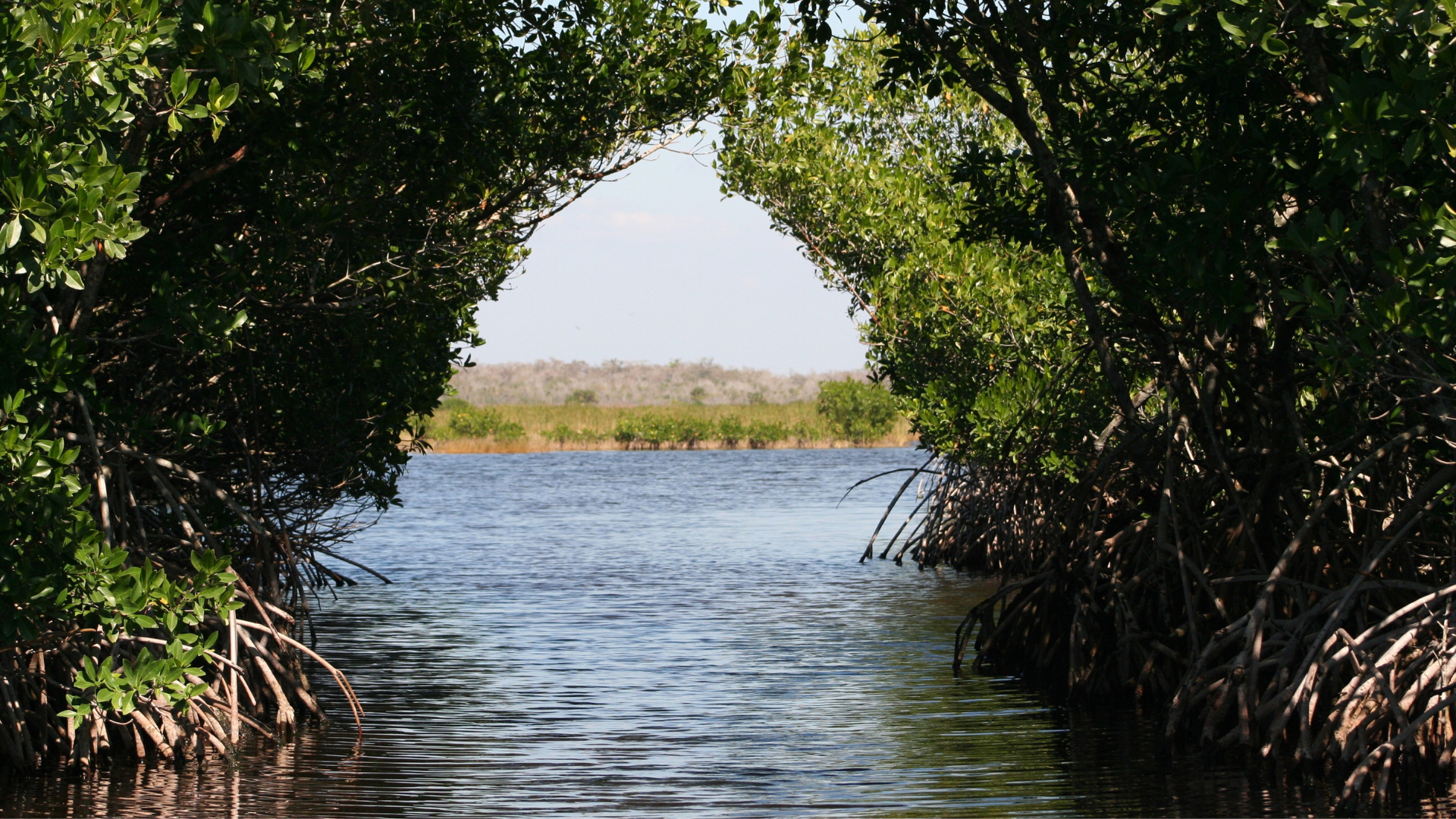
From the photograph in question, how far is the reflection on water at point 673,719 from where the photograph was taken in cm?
734

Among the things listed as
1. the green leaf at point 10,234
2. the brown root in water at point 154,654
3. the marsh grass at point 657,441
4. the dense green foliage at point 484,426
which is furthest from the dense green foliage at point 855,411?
the green leaf at point 10,234

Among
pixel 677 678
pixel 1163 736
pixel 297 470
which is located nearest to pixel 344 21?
pixel 297 470

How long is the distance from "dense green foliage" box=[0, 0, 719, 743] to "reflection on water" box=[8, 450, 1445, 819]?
1.08m

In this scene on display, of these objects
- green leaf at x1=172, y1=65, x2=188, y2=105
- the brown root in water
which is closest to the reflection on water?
the brown root in water

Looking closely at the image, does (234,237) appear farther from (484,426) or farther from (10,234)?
(484,426)

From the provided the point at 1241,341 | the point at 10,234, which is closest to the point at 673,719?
the point at 1241,341

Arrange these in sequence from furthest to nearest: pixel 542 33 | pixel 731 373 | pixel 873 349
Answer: pixel 731 373, pixel 873 349, pixel 542 33

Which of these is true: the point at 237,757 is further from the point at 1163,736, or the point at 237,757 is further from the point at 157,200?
the point at 1163,736

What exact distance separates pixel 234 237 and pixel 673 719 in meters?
3.94

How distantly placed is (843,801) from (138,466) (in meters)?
4.39

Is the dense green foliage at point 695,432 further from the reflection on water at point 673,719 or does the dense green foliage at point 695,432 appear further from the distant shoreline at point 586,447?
the reflection on water at point 673,719

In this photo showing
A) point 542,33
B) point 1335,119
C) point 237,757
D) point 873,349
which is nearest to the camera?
point 1335,119

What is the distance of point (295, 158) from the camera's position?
26.6 ft

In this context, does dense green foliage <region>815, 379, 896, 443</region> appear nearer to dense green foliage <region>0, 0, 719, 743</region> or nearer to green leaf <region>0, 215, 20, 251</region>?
dense green foliage <region>0, 0, 719, 743</region>
